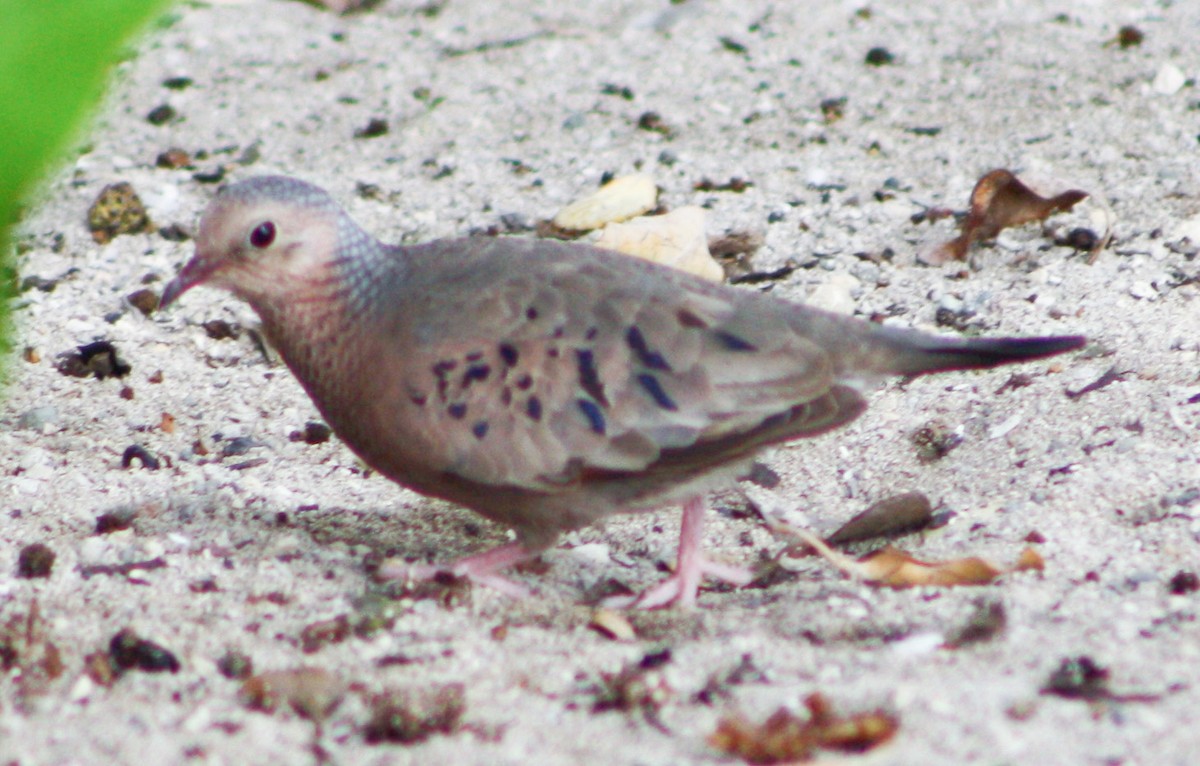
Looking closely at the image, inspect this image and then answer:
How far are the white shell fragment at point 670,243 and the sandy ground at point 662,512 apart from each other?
30 cm

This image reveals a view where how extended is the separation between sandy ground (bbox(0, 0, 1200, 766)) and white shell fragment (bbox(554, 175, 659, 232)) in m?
0.22

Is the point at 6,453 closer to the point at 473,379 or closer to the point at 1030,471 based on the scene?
the point at 473,379

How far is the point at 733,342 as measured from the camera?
362 cm

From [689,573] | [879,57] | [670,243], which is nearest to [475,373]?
[689,573]

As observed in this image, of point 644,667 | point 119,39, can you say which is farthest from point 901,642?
point 119,39

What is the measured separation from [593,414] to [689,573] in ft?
1.73

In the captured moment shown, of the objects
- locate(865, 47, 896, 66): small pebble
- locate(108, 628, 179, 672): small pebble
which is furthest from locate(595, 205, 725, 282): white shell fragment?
locate(108, 628, 179, 672): small pebble

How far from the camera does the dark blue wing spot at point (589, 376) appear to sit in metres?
→ 3.50

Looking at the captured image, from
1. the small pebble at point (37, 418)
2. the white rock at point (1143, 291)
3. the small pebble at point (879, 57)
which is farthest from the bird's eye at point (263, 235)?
the small pebble at point (879, 57)

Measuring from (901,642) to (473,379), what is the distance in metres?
1.20

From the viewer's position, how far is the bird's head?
3.65 metres

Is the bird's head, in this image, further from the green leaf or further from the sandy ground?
the green leaf

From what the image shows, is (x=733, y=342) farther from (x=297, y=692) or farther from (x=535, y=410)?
(x=297, y=692)

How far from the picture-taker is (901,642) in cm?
307
